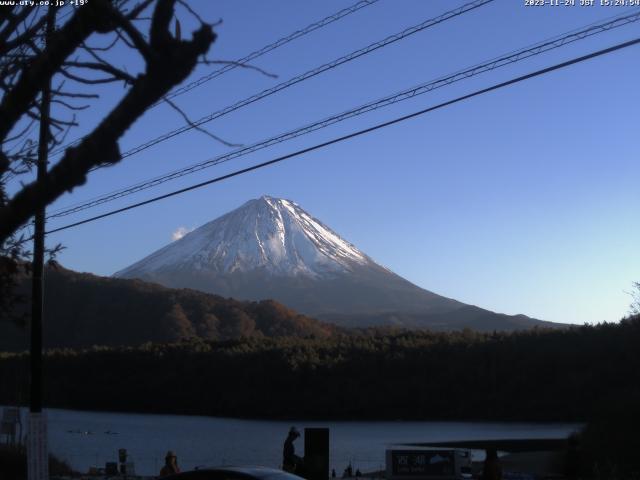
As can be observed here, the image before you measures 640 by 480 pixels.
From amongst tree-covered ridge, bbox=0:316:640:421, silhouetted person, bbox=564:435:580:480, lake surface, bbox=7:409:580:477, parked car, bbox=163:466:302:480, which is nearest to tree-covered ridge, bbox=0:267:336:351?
tree-covered ridge, bbox=0:316:640:421

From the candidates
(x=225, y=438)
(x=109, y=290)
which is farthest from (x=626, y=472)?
(x=109, y=290)

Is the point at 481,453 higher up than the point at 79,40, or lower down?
lower down

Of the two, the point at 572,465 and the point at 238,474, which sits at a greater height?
the point at 238,474

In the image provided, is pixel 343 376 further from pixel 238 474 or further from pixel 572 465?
pixel 238 474

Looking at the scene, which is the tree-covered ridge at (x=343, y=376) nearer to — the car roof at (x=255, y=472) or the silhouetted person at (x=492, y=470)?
the silhouetted person at (x=492, y=470)

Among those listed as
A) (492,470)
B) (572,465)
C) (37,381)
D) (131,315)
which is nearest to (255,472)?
(37,381)

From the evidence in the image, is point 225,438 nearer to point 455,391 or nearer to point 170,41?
point 455,391
